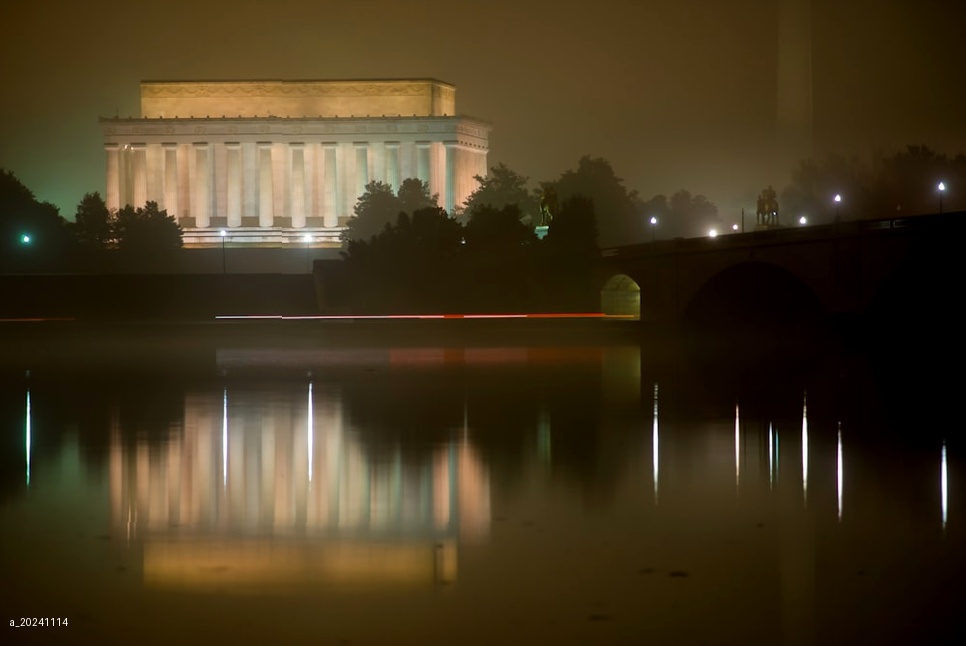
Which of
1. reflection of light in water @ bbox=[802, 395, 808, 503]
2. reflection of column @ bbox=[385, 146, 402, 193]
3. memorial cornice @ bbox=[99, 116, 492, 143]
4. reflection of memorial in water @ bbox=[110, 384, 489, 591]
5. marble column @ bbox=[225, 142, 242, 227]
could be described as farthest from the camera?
marble column @ bbox=[225, 142, 242, 227]

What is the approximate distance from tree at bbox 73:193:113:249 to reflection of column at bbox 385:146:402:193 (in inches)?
1415

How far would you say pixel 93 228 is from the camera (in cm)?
9975

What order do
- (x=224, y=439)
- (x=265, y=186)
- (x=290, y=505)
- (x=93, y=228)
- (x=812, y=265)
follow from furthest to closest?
(x=265, y=186) → (x=93, y=228) → (x=812, y=265) → (x=224, y=439) → (x=290, y=505)

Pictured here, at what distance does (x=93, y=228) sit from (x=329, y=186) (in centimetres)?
3627

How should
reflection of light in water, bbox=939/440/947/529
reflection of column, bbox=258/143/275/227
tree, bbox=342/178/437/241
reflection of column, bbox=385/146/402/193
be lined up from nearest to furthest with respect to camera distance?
1. reflection of light in water, bbox=939/440/947/529
2. tree, bbox=342/178/437/241
3. reflection of column, bbox=385/146/402/193
4. reflection of column, bbox=258/143/275/227

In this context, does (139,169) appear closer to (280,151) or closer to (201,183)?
(201,183)

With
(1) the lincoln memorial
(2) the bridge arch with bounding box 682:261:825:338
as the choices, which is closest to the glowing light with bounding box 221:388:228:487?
(2) the bridge arch with bounding box 682:261:825:338

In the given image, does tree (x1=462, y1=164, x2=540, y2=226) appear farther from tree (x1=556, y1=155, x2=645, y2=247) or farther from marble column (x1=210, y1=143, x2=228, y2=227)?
marble column (x1=210, y1=143, x2=228, y2=227)

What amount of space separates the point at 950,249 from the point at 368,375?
53.9ft

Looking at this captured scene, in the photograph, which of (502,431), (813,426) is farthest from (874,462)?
(502,431)

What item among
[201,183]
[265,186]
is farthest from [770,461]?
[201,183]

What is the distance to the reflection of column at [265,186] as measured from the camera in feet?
437

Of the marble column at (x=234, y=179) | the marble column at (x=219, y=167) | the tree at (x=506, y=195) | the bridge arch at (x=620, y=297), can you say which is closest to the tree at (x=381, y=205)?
the tree at (x=506, y=195)

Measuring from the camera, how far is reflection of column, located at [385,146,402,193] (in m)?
133
